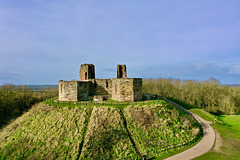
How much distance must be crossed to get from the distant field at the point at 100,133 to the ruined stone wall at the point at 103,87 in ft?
30.2

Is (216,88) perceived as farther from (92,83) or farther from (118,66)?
(92,83)

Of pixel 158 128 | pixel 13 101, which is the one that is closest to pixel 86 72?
pixel 158 128

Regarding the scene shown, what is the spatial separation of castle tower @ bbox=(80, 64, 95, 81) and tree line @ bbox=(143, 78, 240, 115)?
30.7 metres

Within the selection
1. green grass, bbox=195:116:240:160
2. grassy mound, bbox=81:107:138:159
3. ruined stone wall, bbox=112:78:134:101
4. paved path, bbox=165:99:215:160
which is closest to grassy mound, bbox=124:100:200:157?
paved path, bbox=165:99:215:160

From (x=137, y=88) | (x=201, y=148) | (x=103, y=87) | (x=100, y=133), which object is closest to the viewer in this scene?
(x=201, y=148)

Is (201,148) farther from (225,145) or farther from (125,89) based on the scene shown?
(125,89)

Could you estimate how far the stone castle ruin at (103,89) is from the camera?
28.6 m

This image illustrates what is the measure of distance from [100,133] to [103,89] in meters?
16.0

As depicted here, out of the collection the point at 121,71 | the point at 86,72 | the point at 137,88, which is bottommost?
the point at 137,88

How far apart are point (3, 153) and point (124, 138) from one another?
60.4ft

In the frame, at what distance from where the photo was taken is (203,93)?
48656 millimetres

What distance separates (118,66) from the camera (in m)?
38.1

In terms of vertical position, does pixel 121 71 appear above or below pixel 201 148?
above

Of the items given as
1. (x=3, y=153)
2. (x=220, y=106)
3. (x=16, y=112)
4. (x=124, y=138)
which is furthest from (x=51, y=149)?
(x=220, y=106)
